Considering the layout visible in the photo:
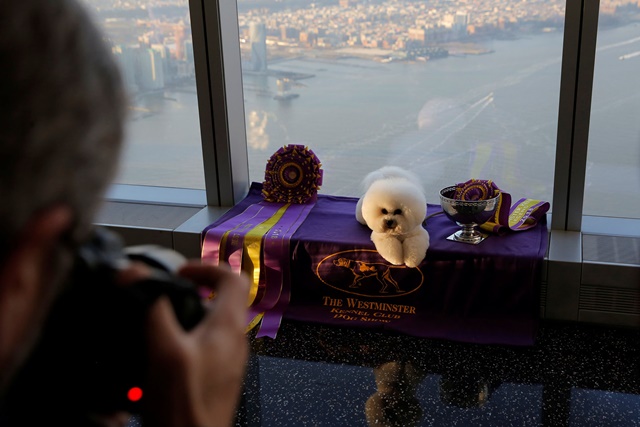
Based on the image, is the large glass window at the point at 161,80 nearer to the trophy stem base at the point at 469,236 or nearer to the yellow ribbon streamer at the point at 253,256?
the yellow ribbon streamer at the point at 253,256

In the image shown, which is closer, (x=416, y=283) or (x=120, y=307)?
(x=120, y=307)

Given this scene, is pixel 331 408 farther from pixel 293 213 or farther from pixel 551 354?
pixel 293 213

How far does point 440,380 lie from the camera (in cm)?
159

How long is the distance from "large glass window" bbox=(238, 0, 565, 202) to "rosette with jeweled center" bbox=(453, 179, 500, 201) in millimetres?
274

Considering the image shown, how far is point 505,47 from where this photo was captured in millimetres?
2012

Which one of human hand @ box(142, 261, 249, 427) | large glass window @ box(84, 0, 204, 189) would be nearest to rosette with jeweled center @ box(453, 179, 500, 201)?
large glass window @ box(84, 0, 204, 189)

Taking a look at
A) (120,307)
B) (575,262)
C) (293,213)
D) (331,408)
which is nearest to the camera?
(120,307)

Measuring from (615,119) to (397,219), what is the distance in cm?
68

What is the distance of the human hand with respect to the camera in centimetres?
31

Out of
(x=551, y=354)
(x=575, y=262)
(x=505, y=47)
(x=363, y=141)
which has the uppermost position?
(x=505, y=47)

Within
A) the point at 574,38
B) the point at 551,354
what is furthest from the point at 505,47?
the point at 551,354

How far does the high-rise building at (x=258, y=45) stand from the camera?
2.22 m

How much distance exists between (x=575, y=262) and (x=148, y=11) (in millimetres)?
1457

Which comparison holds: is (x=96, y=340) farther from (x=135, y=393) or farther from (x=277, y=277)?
(x=277, y=277)
